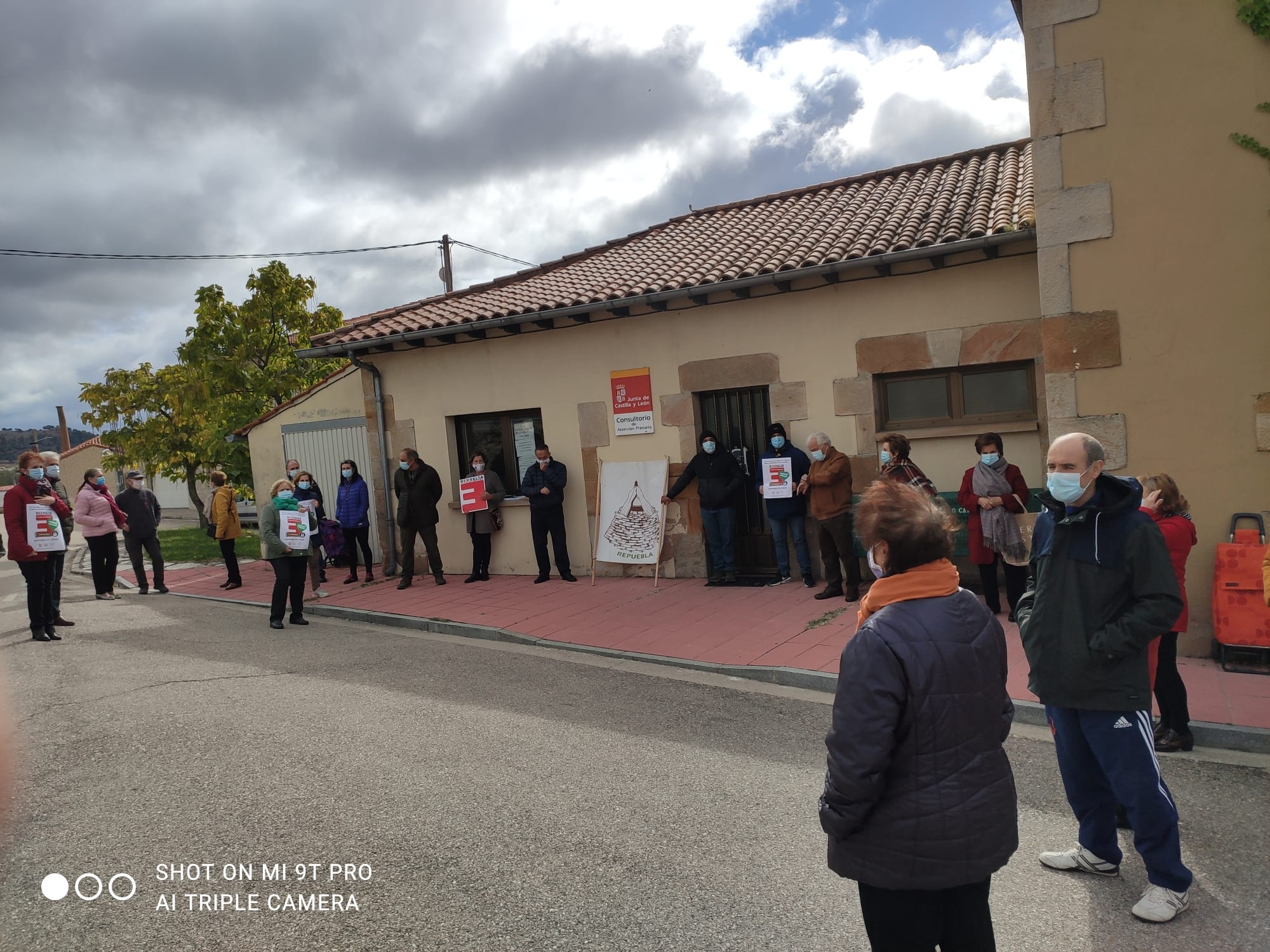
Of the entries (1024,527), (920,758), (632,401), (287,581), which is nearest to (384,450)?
(287,581)

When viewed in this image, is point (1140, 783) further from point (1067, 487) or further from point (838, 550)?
point (838, 550)

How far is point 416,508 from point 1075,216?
7.88 metres

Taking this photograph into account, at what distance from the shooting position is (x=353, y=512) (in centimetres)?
1229

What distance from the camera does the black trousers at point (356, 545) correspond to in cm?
1223

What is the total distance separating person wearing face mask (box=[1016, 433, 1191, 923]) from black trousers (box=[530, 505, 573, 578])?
7941 mm

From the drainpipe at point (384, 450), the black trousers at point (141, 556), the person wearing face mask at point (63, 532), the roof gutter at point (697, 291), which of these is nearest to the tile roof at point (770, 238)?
the roof gutter at point (697, 291)

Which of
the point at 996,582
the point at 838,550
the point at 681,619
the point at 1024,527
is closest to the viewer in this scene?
the point at 996,582

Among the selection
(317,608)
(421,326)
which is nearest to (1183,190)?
(421,326)

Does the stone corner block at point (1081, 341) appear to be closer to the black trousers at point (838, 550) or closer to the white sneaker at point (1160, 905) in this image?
the black trousers at point (838, 550)

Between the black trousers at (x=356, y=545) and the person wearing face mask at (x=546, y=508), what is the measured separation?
8.92ft

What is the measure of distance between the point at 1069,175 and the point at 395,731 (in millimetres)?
6196

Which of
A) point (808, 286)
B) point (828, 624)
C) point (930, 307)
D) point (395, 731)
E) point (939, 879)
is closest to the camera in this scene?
point (939, 879)

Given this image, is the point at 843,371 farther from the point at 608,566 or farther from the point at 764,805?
the point at 764,805

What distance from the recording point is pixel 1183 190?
640 cm
